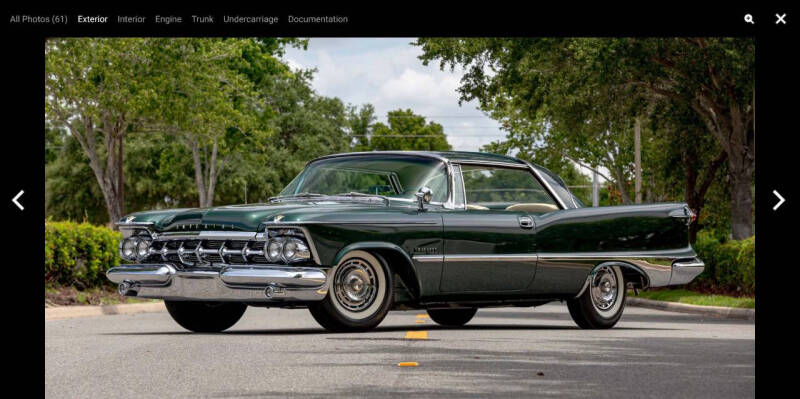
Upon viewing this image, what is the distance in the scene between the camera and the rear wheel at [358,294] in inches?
363

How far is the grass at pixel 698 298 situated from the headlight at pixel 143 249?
11.5 metres

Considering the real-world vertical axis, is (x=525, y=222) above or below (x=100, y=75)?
below

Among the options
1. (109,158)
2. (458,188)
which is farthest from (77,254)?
(109,158)

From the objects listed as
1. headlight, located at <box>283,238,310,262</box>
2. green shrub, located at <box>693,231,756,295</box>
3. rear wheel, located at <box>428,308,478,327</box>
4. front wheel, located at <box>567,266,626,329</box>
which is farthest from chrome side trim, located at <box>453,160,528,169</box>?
green shrub, located at <box>693,231,756,295</box>

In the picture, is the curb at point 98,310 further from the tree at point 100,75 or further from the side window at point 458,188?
the tree at point 100,75

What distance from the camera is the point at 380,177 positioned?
33.8 ft

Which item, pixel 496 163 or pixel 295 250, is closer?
pixel 295 250

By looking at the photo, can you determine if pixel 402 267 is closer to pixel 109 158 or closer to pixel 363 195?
pixel 363 195

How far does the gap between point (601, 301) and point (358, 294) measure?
3.15 m

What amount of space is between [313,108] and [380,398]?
61.3m

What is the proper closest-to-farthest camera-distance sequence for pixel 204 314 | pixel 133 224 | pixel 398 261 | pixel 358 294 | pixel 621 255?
1. pixel 358 294
2. pixel 398 261
3. pixel 133 224
4. pixel 204 314
5. pixel 621 255

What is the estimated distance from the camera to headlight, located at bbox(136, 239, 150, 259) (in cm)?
968
